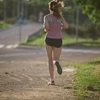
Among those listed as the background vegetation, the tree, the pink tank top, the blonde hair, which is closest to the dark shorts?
the pink tank top

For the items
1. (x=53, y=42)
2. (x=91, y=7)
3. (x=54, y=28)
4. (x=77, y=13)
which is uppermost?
(x=54, y=28)

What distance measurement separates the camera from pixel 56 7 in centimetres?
726

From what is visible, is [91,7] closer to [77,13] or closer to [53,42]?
[53,42]

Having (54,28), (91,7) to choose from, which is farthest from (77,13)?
(54,28)

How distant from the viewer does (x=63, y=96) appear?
5590mm

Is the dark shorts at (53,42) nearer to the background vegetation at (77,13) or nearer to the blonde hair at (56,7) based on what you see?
the blonde hair at (56,7)

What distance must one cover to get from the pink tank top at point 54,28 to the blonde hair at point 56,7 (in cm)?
8

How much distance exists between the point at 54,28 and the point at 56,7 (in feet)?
1.37

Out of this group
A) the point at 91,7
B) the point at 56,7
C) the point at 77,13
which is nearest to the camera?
the point at 56,7

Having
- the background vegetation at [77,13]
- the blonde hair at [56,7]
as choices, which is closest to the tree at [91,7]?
the background vegetation at [77,13]

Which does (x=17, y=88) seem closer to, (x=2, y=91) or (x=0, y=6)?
(x=2, y=91)

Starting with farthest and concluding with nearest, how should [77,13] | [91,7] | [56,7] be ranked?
1. [77,13]
2. [91,7]
3. [56,7]

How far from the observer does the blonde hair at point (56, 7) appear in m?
7.26

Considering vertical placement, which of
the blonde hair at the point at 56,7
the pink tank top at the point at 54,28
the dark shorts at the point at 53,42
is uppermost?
the blonde hair at the point at 56,7
